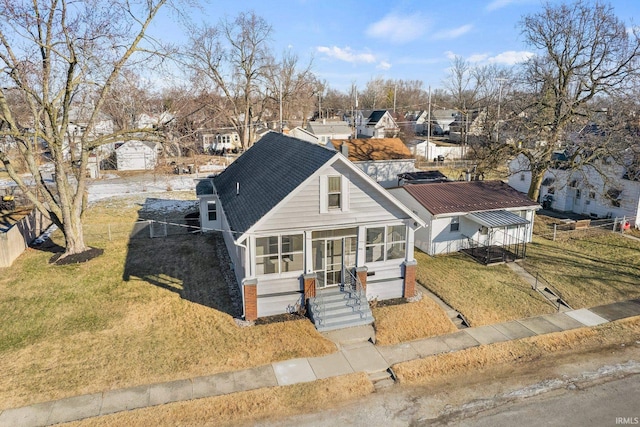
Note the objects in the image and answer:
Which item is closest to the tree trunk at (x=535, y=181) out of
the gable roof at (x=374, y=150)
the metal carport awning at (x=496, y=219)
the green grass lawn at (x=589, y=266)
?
the green grass lawn at (x=589, y=266)

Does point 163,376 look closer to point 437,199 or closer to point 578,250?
point 437,199

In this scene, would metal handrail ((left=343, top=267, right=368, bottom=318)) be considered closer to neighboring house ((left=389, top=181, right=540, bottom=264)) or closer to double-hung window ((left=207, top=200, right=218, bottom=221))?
neighboring house ((left=389, top=181, right=540, bottom=264))

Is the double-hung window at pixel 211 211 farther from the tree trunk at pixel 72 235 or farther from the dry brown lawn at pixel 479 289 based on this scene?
the dry brown lawn at pixel 479 289

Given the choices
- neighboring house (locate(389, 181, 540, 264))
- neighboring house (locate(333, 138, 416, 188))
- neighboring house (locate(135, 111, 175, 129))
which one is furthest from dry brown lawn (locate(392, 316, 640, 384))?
neighboring house (locate(333, 138, 416, 188))

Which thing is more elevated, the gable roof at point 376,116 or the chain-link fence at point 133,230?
the gable roof at point 376,116

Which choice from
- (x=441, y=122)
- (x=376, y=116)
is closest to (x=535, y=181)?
(x=376, y=116)

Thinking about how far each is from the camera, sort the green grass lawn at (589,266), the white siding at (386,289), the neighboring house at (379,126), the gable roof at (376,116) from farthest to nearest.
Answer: the gable roof at (376,116)
the neighboring house at (379,126)
the green grass lawn at (589,266)
the white siding at (386,289)
